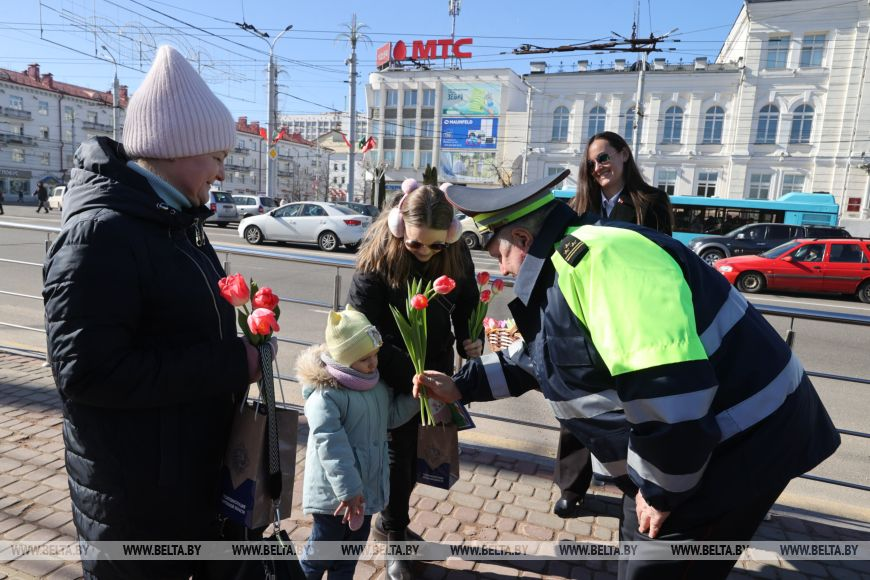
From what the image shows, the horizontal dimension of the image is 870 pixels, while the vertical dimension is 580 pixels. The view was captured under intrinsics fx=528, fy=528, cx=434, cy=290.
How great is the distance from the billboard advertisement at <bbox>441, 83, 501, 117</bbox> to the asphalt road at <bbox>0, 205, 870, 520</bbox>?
3863 centimetres

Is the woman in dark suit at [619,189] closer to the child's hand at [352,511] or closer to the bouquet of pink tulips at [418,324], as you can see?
the bouquet of pink tulips at [418,324]

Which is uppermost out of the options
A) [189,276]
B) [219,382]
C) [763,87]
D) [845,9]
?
[845,9]

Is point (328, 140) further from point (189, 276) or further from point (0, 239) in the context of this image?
point (189, 276)

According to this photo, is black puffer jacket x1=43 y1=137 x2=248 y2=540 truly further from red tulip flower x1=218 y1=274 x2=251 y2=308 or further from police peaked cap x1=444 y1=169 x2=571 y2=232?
police peaked cap x1=444 y1=169 x2=571 y2=232

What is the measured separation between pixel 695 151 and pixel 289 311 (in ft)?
112

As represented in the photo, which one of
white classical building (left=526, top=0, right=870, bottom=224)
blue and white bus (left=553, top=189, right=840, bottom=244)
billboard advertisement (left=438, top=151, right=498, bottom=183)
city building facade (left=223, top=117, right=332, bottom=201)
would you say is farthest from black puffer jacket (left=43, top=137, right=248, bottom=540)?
city building facade (left=223, top=117, right=332, bottom=201)

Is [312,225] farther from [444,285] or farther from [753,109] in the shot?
[753,109]

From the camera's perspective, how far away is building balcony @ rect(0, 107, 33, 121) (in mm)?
53656

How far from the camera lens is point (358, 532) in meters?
2.15

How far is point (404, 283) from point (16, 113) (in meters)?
70.0

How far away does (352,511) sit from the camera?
197cm

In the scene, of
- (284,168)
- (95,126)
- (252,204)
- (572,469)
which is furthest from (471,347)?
(284,168)

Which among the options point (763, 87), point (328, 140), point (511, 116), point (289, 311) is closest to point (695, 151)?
point (763, 87)

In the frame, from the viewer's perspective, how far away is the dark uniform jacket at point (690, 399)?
48.7 inches
